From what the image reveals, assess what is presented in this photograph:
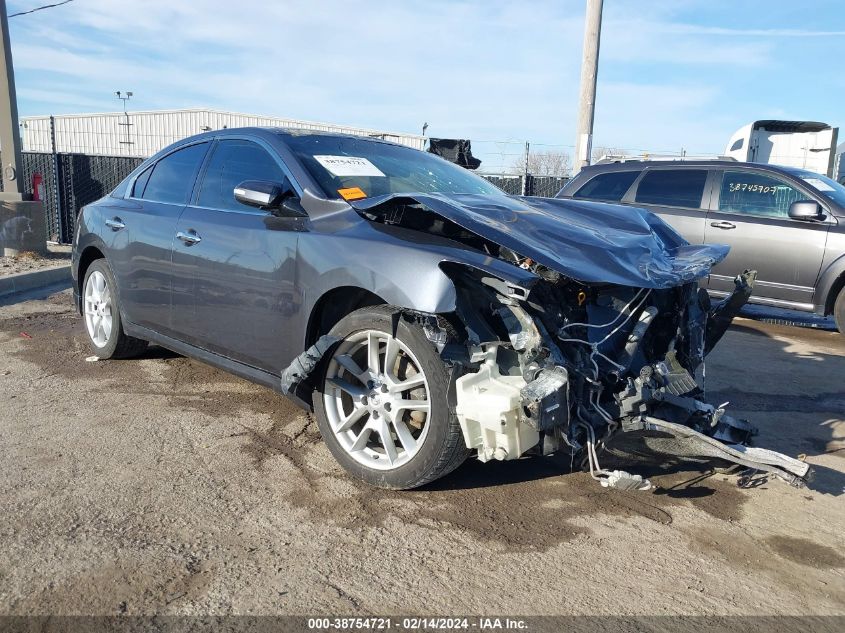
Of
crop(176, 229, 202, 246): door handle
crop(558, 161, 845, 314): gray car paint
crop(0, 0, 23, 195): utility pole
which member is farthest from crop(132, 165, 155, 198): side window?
crop(0, 0, 23, 195): utility pole

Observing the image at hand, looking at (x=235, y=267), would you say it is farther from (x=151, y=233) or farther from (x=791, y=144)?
(x=791, y=144)

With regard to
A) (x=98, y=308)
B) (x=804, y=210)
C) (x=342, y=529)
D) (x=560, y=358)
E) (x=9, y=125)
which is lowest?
(x=342, y=529)

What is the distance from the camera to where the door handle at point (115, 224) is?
4986 millimetres

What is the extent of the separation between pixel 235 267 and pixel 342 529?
5.41ft

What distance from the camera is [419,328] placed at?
10.2 feet

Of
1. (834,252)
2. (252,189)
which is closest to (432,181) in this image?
(252,189)

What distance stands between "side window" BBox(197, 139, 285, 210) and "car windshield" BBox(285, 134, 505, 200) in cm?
19

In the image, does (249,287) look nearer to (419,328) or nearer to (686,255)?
(419,328)

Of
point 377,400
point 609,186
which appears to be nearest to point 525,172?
point 609,186

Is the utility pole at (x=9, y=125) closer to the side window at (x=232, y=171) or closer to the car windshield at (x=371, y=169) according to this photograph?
the side window at (x=232, y=171)

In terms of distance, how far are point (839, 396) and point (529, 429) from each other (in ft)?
11.5

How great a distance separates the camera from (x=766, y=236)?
296 inches

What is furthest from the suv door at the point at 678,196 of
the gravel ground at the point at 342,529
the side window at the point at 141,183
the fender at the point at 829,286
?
the side window at the point at 141,183

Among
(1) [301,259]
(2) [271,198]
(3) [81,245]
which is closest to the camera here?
(1) [301,259]
